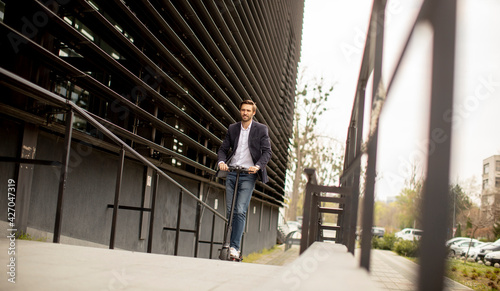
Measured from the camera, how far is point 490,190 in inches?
46.4

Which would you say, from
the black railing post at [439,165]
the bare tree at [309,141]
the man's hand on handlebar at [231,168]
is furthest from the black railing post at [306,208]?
the bare tree at [309,141]

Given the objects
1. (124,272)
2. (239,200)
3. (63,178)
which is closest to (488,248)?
(124,272)

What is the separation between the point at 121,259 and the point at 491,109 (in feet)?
5.41

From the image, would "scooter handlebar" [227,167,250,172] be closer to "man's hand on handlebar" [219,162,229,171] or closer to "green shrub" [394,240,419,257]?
"man's hand on handlebar" [219,162,229,171]

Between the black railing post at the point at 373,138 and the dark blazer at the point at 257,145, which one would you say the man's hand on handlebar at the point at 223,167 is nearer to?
the dark blazer at the point at 257,145

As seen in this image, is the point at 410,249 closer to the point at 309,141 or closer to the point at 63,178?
the point at 63,178

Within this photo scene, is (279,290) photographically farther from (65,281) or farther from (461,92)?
(65,281)

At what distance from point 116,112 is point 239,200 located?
153 centimetres

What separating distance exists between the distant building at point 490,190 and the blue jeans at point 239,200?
9.55 ft

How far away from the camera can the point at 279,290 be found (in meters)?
1.04

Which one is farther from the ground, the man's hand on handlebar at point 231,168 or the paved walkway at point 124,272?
the man's hand on handlebar at point 231,168

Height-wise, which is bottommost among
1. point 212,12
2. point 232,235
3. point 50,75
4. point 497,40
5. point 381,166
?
point 232,235

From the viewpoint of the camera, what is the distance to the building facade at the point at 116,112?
9.44 ft

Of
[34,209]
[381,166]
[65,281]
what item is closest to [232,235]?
[34,209]
